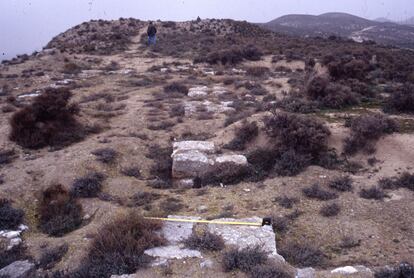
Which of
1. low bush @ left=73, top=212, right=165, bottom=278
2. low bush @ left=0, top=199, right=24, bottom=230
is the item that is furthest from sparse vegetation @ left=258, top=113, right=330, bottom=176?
low bush @ left=0, top=199, right=24, bottom=230

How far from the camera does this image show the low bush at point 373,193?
735cm

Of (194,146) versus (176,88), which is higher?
(176,88)

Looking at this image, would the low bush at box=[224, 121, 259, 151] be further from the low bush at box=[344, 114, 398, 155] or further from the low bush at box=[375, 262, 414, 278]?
the low bush at box=[375, 262, 414, 278]

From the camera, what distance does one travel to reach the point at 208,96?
15359 millimetres

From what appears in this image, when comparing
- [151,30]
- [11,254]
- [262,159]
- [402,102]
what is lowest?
[11,254]

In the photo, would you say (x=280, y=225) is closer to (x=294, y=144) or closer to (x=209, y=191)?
(x=209, y=191)

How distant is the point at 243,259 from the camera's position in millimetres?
5297

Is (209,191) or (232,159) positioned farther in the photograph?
(232,159)

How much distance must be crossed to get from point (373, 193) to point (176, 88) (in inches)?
427

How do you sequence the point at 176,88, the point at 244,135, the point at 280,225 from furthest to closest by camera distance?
the point at 176,88, the point at 244,135, the point at 280,225

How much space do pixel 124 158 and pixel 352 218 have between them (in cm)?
545

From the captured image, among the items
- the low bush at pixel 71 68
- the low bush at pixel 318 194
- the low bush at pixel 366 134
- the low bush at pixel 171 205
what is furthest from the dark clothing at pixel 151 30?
the low bush at pixel 318 194

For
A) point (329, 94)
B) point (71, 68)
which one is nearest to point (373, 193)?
point (329, 94)

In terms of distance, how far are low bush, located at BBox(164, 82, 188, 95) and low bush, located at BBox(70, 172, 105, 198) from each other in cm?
874
